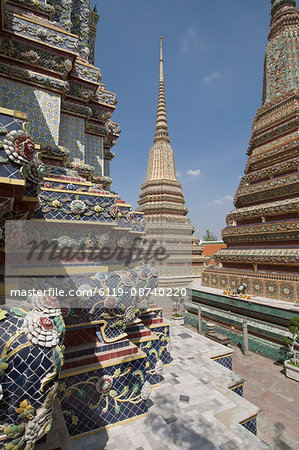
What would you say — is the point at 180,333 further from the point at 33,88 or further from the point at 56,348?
the point at 33,88

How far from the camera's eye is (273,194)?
12.3m

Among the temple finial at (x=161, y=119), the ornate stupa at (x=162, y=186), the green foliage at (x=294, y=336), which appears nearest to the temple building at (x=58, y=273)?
the green foliage at (x=294, y=336)

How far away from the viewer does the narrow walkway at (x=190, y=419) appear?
3.81 m

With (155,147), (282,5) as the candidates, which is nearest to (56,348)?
(282,5)

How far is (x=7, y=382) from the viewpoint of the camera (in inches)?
79.5

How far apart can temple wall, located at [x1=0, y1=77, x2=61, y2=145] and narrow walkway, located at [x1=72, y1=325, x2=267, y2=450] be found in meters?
5.94

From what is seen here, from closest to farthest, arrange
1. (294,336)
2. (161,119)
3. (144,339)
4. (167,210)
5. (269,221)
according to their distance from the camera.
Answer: (144,339)
(294,336)
(269,221)
(167,210)
(161,119)

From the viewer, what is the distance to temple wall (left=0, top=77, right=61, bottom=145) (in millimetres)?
5469

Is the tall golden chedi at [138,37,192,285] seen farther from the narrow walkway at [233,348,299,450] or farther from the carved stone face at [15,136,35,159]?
the carved stone face at [15,136,35,159]

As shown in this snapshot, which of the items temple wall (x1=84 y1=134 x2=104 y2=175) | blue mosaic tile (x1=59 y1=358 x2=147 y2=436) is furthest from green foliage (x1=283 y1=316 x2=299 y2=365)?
temple wall (x1=84 y1=134 x2=104 y2=175)

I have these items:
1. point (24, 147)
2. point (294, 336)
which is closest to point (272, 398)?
point (294, 336)

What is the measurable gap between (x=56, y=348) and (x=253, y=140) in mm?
15895

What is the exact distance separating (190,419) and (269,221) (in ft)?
32.8

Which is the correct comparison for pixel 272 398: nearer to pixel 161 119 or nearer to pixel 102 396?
pixel 102 396
